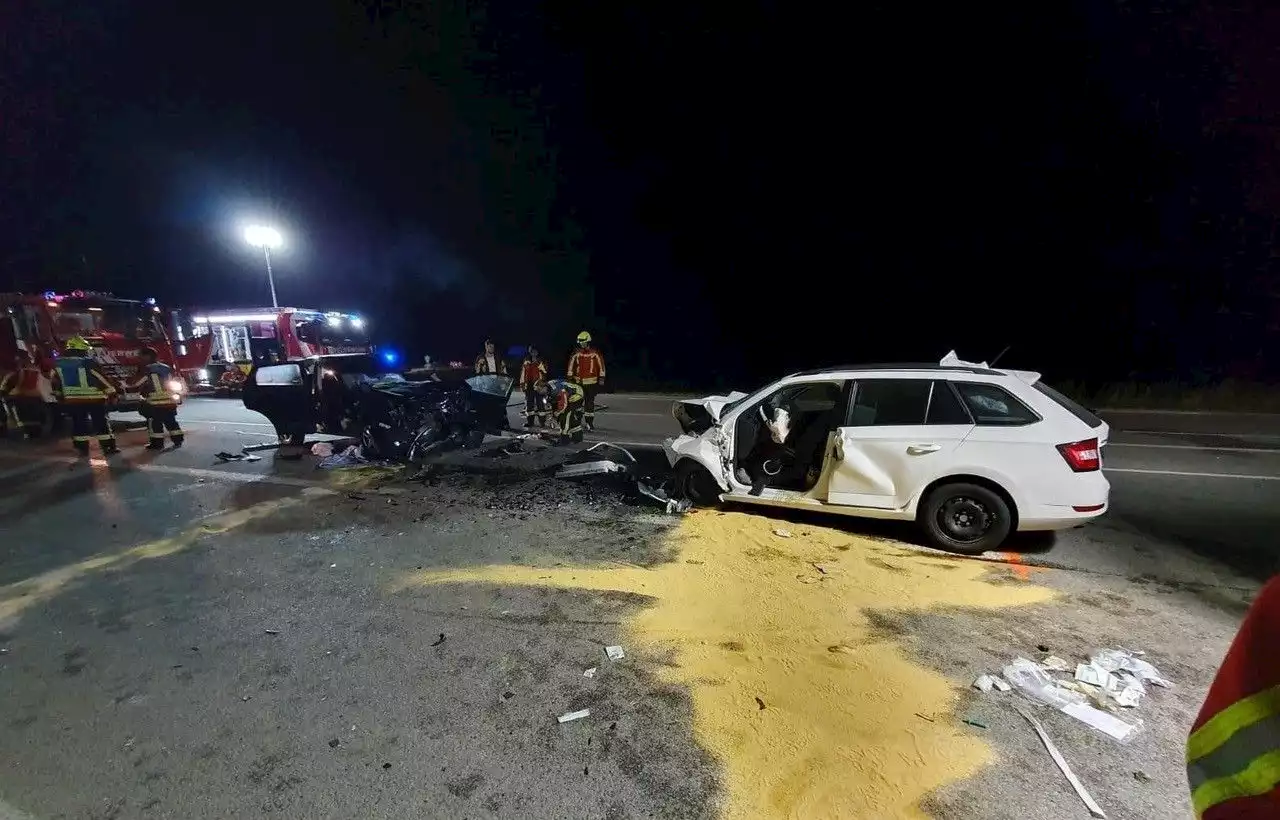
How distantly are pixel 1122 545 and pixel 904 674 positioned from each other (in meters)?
3.18

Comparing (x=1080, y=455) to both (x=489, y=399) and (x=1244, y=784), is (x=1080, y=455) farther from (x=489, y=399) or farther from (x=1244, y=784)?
(x=489, y=399)

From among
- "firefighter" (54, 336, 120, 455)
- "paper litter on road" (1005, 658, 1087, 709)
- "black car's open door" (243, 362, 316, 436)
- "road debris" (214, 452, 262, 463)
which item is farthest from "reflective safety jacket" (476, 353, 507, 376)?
"paper litter on road" (1005, 658, 1087, 709)

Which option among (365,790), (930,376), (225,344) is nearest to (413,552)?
(365,790)

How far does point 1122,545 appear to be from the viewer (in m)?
4.74

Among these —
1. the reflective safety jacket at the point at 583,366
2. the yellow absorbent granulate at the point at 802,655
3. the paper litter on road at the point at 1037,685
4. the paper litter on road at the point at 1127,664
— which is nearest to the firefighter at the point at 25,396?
the reflective safety jacket at the point at 583,366

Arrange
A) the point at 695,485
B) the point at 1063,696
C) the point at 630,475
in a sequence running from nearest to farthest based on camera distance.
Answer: the point at 1063,696 < the point at 695,485 < the point at 630,475

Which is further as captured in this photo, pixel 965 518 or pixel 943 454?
pixel 965 518

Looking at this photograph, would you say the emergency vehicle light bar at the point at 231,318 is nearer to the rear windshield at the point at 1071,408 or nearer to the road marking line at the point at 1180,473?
the rear windshield at the point at 1071,408

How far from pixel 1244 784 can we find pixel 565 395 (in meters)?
8.99

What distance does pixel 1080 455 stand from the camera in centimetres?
426

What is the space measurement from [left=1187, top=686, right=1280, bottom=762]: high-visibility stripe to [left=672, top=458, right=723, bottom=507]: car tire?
453 cm

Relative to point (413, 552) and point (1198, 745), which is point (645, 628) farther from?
point (1198, 745)

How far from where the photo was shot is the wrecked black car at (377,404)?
27.8 feet

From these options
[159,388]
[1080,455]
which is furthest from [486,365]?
[1080,455]
